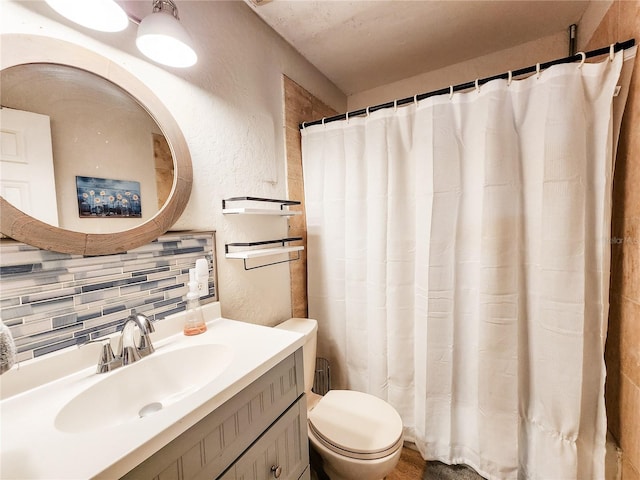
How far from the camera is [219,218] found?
125 centimetres

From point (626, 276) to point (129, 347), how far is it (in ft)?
5.97

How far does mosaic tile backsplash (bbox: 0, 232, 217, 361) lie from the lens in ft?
2.36

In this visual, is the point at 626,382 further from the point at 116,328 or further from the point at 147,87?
the point at 147,87

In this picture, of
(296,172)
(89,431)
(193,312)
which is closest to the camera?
(89,431)

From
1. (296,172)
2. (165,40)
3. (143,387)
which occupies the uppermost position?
(165,40)

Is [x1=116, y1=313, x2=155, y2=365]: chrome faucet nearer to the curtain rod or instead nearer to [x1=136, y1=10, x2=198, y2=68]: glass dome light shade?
[x1=136, y1=10, x2=198, y2=68]: glass dome light shade

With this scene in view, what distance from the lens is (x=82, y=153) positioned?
0.83 meters

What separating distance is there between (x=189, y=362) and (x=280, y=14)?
1.68m

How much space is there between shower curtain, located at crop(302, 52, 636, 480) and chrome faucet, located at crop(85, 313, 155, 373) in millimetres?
1056

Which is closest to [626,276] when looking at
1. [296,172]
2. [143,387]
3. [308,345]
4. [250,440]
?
[308,345]

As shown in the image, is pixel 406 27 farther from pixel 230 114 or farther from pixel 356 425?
pixel 356 425

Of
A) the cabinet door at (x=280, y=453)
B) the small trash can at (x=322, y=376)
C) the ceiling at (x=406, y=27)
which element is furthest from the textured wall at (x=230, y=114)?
the cabinet door at (x=280, y=453)

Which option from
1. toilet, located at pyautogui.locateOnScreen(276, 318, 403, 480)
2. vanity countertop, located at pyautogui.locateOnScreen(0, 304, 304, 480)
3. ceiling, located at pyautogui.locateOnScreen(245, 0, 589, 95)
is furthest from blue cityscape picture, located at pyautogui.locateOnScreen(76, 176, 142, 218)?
ceiling, located at pyautogui.locateOnScreen(245, 0, 589, 95)


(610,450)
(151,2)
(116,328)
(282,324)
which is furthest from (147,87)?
(610,450)
